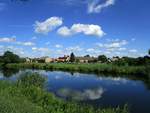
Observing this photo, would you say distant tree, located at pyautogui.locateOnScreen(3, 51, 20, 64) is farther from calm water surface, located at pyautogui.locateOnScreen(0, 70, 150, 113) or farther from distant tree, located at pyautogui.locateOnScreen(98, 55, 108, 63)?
calm water surface, located at pyautogui.locateOnScreen(0, 70, 150, 113)

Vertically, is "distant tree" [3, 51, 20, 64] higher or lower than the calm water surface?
higher

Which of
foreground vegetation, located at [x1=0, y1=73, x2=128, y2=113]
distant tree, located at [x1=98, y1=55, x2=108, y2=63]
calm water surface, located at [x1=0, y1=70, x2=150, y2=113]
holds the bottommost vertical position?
calm water surface, located at [x1=0, y1=70, x2=150, y2=113]

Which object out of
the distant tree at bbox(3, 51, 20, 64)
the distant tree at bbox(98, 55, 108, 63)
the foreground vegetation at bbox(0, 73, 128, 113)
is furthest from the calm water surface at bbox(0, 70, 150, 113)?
the distant tree at bbox(98, 55, 108, 63)

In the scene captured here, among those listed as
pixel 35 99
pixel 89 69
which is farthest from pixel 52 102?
pixel 89 69

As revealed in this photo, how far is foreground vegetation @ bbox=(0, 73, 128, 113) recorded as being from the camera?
37.4 ft

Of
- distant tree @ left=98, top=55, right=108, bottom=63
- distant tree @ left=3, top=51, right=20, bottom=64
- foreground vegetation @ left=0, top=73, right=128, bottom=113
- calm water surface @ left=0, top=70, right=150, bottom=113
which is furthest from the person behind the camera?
distant tree @ left=98, top=55, right=108, bottom=63

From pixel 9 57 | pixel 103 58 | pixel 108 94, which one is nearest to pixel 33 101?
pixel 108 94

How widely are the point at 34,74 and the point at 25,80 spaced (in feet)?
4.24

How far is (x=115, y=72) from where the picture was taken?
6825 cm

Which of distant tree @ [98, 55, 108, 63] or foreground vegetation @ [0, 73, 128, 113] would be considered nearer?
foreground vegetation @ [0, 73, 128, 113]

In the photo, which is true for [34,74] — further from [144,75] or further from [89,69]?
[89,69]

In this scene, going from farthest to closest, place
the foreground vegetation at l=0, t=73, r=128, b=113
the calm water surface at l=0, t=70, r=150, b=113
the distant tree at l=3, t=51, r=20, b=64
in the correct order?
the distant tree at l=3, t=51, r=20, b=64, the calm water surface at l=0, t=70, r=150, b=113, the foreground vegetation at l=0, t=73, r=128, b=113

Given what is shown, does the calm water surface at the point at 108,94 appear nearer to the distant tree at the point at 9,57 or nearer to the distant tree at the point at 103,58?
the distant tree at the point at 9,57

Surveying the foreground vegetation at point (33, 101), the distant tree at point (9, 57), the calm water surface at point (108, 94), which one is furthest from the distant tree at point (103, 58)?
the foreground vegetation at point (33, 101)
